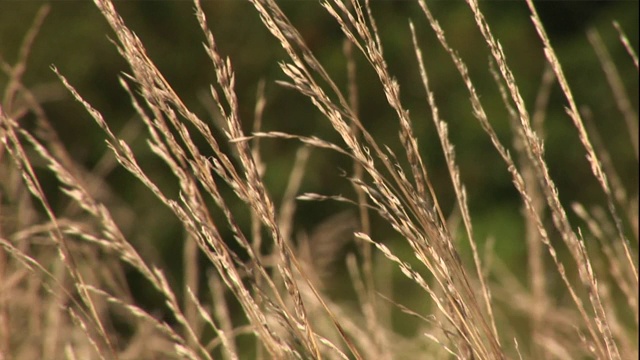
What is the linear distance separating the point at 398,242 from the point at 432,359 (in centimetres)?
340

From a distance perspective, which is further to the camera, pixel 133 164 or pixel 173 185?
pixel 173 185

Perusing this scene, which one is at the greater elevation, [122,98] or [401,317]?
[122,98]

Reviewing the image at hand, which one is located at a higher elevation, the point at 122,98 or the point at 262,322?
the point at 122,98

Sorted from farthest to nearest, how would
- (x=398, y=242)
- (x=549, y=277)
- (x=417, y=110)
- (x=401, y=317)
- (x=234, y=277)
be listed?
(x=417, y=110) < (x=398, y=242) < (x=401, y=317) < (x=549, y=277) < (x=234, y=277)

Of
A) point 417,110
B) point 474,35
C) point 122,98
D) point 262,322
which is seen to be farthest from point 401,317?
point 262,322

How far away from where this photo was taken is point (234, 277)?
0.93 meters

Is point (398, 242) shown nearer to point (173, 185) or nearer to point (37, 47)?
point (173, 185)

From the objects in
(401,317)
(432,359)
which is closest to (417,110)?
(401,317)

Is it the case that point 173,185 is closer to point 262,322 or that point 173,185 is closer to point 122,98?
point 122,98

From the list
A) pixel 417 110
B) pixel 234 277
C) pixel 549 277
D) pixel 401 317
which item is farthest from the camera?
pixel 417 110

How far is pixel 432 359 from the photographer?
6.48 ft

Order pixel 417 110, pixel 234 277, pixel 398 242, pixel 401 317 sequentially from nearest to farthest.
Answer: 1. pixel 234 277
2. pixel 401 317
3. pixel 398 242
4. pixel 417 110

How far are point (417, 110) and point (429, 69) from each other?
28cm

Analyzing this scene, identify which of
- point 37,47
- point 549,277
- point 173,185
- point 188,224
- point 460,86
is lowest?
point 549,277
